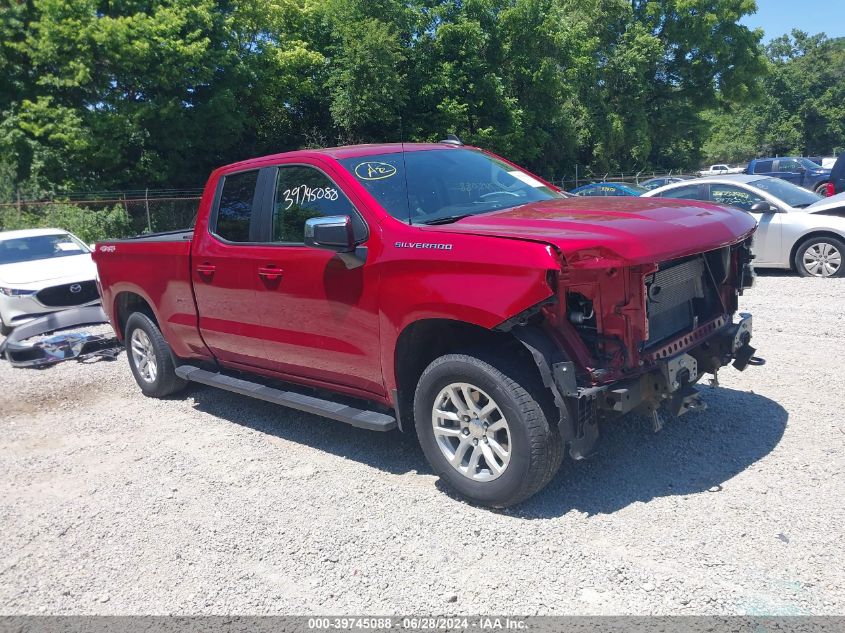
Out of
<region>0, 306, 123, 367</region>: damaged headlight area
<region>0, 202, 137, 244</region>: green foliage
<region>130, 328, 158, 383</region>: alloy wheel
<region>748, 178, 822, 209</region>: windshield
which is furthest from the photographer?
<region>0, 202, 137, 244</region>: green foliage

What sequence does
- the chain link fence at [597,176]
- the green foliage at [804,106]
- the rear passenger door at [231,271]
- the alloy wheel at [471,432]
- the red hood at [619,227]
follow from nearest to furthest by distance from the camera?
the red hood at [619,227] < the alloy wheel at [471,432] < the rear passenger door at [231,271] < the chain link fence at [597,176] < the green foliage at [804,106]

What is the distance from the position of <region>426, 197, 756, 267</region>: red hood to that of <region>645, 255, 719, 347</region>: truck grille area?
23cm

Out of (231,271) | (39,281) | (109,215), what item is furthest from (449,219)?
(109,215)

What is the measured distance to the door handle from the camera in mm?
4980

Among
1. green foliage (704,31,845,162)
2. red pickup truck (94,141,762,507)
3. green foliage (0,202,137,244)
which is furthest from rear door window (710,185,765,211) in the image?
green foliage (704,31,845,162)

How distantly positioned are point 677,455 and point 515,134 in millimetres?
29552

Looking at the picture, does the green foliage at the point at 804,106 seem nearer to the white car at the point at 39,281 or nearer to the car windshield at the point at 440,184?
the white car at the point at 39,281

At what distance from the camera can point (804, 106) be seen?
61.8m

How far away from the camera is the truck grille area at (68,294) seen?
9.65 metres

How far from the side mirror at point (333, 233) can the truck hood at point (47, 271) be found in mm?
6830

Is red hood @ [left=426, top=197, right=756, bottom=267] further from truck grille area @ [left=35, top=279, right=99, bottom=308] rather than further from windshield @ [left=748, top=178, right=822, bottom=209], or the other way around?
truck grille area @ [left=35, top=279, right=99, bottom=308]

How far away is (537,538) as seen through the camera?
149 inches

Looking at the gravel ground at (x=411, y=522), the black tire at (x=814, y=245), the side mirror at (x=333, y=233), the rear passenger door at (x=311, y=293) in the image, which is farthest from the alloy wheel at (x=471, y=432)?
the black tire at (x=814, y=245)

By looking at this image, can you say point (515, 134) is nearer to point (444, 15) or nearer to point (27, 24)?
point (444, 15)
